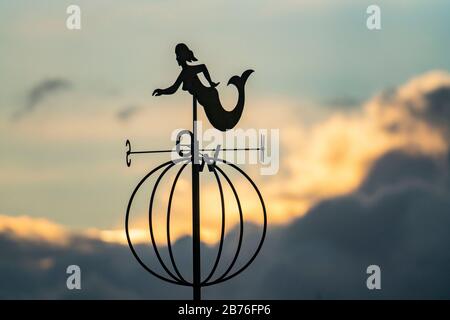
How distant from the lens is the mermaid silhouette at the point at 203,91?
1867cm

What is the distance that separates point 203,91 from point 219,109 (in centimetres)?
48

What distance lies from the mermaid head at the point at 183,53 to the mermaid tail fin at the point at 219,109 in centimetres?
78

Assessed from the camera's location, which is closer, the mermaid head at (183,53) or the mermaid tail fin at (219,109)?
the mermaid tail fin at (219,109)

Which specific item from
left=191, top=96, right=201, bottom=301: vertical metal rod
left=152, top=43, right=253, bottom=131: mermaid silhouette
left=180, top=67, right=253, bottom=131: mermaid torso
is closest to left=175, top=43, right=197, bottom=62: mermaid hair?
left=152, top=43, right=253, bottom=131: mermaid silhouette

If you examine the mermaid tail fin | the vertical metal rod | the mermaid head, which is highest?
the mermaid head

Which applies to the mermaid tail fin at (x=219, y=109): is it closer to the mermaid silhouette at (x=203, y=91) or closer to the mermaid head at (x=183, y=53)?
the mermaid silhouette at (x=203, y=91)

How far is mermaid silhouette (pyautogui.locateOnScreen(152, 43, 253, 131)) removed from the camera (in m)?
18.7

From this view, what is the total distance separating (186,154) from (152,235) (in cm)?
170

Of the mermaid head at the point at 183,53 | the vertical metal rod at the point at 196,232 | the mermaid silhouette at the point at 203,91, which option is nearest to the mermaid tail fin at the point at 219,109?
the mermaid silhouette at the point at 203,91

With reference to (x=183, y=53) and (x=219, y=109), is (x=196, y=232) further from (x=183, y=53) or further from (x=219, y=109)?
(x=183, y=53)

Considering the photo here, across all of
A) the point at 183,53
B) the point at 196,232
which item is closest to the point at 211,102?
the point at 183,53

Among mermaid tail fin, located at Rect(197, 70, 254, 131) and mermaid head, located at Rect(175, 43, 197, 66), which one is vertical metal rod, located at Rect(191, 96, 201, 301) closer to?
mermaid tail fin, located at Rect(197, 70, 254, 131)

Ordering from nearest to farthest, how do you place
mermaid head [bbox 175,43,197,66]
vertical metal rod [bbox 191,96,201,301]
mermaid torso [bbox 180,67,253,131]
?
vertical metal rod [bbox 191,96,201,301]
mermaid torso [bbox 180,67,253,131]
mermaid head [bbox 175,43,197,66]
